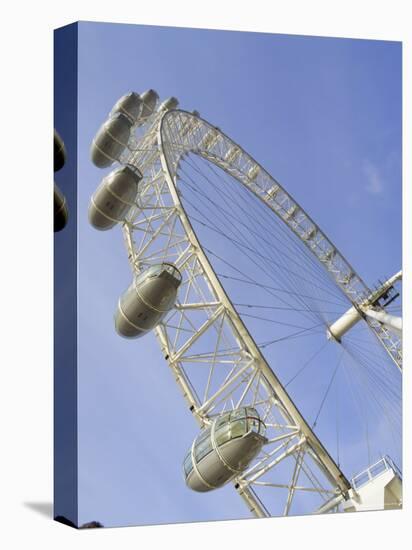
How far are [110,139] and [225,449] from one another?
6.38 meters

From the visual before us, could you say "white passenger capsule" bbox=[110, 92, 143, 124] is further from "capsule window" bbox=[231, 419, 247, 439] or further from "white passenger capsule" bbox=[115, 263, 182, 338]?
"capsule window" bbox=[231, 419, 247, 439]

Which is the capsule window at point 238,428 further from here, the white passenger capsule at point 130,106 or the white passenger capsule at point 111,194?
the white passenger capsule at point 130,106

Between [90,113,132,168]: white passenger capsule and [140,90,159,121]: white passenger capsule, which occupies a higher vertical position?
[140,90,159,121]: white passenger capsule

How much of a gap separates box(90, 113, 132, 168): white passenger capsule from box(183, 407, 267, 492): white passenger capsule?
18.4 feet

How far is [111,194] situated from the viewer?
14414mm

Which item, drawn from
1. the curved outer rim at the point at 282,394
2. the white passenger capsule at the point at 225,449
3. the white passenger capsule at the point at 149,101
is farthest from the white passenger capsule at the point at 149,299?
the white passenger capsule at the point at 149,101

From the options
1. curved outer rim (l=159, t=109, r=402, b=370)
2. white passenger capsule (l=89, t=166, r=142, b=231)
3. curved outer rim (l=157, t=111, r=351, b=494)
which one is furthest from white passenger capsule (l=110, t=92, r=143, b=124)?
curved outer rim (l=159, t=109, r=402, b=370)

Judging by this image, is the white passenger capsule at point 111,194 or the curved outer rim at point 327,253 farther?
the curved outer rim at point 327,253

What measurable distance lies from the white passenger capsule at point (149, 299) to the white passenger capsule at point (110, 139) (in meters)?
3.05

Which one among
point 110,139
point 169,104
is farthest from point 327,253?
point 110,139

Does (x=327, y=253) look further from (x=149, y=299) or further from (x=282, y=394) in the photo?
(x=149, y=299)

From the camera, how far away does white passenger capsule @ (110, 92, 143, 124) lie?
15031mm

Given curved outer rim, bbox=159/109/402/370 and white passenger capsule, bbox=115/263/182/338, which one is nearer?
white passenger capsule, bbox=115/263/182/338

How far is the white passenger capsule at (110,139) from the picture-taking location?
48.6 ft
